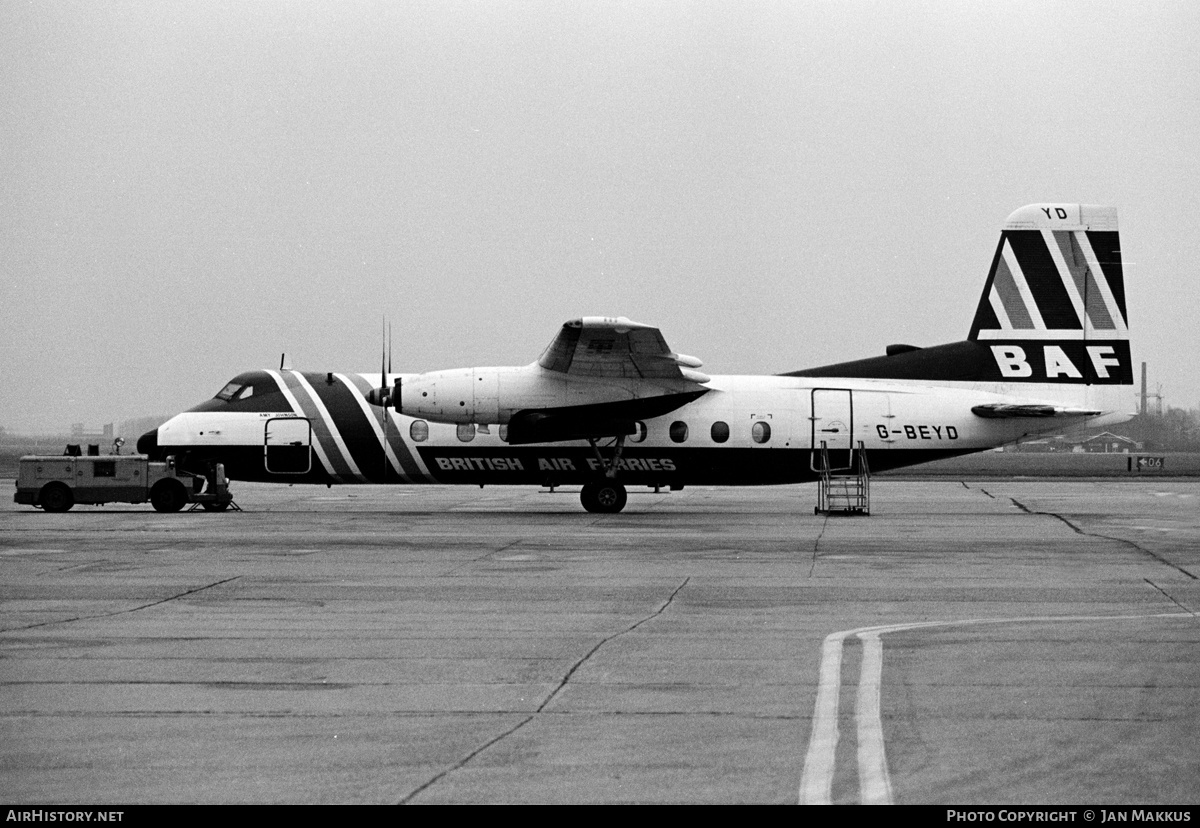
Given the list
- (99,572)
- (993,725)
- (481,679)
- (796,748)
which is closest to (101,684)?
(481,679)

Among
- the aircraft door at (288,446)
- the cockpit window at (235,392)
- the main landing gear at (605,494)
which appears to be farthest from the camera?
the cockpit window at (235,392)

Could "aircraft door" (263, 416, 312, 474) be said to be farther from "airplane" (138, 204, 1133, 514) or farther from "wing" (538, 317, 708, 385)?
"wing" (538, 317, 708, 385)

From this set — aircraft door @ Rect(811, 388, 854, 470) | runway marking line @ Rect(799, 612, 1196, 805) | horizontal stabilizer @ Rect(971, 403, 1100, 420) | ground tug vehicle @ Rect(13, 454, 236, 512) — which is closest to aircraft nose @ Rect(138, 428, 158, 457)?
ground tug vehicle @ Rect(13, 454, 236, 512)

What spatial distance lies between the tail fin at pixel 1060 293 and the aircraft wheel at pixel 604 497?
10.1 metres

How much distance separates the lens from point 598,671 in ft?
33.6

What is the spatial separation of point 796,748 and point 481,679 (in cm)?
313

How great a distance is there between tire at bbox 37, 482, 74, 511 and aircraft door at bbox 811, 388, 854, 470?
58.9 ft

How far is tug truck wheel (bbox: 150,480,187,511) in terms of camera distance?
29.8m

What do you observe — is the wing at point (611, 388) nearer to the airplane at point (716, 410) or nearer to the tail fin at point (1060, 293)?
A: the airplane at point (716, 410)

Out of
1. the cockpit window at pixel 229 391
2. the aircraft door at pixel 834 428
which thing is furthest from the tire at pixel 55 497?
the aircraft door at pixel 834 428

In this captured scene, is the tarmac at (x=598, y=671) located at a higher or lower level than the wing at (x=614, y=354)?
lower

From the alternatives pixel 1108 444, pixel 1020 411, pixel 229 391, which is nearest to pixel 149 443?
pixel 229 391

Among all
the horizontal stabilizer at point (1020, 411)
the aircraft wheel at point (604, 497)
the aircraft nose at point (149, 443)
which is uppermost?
the horizontal stabilizer at point (1020, 411)

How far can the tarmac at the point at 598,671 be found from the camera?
22.7 ft
